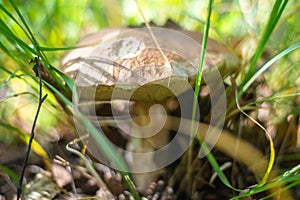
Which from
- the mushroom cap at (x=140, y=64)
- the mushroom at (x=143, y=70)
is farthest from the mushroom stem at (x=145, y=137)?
the mushroom cap at (x=140, y=64)

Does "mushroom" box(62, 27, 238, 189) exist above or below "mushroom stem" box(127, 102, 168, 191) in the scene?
above

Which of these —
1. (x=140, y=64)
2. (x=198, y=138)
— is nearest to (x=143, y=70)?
(x=140, y=64)

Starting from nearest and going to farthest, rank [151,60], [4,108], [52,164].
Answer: [151,60] → [52,164] → [4,108]

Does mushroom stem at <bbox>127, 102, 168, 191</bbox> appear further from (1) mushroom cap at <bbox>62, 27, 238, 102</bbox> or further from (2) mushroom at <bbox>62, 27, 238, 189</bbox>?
(1) mushroom cap at <bbox>62, 27, 238, 102</bbox>

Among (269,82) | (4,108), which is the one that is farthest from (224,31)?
(4,108)

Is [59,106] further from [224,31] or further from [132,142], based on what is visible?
[224,31]

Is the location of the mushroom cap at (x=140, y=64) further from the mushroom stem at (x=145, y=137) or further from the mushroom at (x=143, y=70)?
the mushroom stem at (x=145, y=137)

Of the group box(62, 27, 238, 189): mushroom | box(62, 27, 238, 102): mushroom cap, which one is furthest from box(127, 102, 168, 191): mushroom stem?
box(62, 27, 238, 102): mushroom cap
